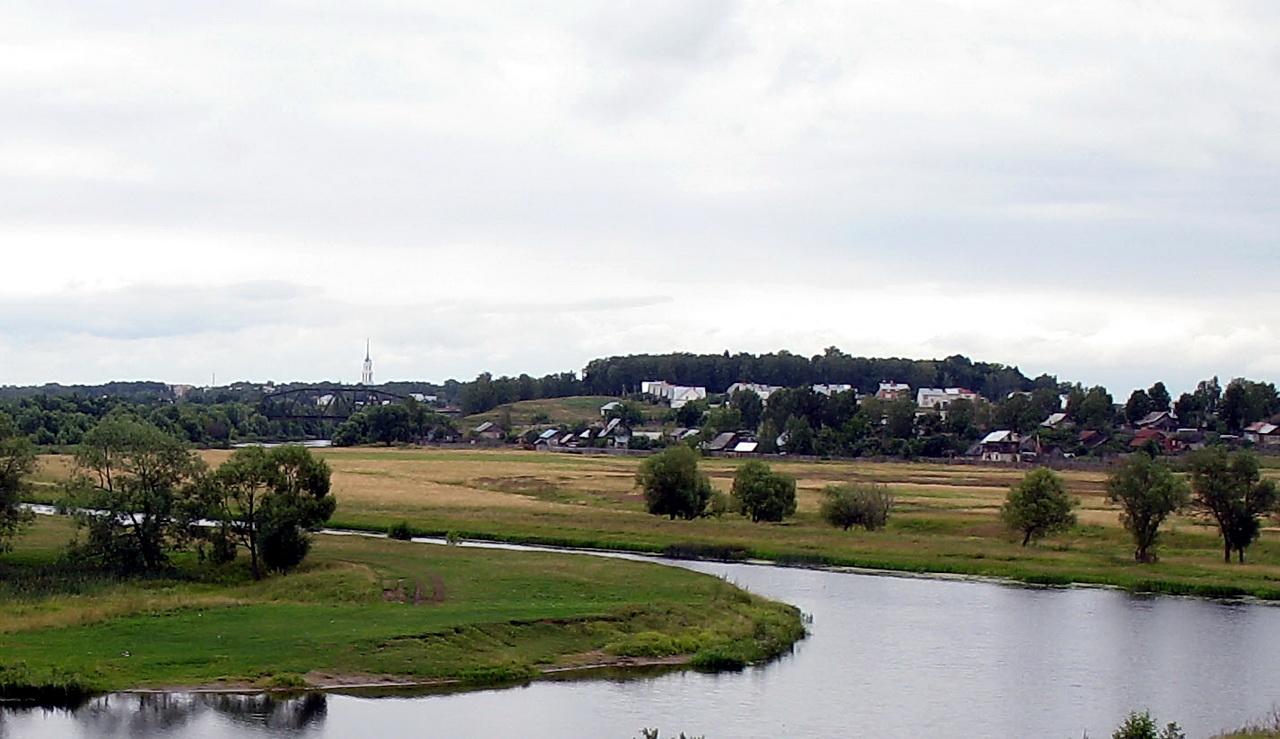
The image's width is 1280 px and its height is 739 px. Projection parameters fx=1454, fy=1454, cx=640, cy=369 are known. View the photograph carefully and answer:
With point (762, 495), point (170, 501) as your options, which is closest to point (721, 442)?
point (762, 495)

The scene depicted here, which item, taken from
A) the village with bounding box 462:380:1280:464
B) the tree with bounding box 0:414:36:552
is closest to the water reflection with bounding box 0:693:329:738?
the tree with bounding box 0:414:36:552

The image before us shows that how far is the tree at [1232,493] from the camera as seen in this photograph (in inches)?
2501

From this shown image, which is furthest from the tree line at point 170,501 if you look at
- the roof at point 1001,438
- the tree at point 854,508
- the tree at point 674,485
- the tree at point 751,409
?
the tree at point 751,409

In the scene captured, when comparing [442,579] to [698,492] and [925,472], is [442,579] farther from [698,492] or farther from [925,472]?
[925,472]

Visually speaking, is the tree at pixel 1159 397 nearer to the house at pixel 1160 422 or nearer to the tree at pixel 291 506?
the house at pixel 1160 422

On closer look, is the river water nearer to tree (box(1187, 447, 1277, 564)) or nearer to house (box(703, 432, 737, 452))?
tree (box(1187, 447, 1277, 564))

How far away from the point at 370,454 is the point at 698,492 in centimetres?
8045

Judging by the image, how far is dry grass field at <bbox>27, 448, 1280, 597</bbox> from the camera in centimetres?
6328

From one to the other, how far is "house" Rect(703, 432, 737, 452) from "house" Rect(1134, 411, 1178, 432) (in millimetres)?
50297

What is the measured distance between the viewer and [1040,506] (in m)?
69.4

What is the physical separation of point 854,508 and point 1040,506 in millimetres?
11174

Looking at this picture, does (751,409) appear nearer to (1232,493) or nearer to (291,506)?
(1232,493)

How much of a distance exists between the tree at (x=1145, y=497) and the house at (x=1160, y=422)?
11765 centimetres

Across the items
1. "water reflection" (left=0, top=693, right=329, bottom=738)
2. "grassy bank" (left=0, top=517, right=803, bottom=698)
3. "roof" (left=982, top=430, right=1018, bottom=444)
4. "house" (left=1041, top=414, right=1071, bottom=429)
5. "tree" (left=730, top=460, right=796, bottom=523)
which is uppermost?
"house" (left=1041, top=414, right=1071, bottom=429)
